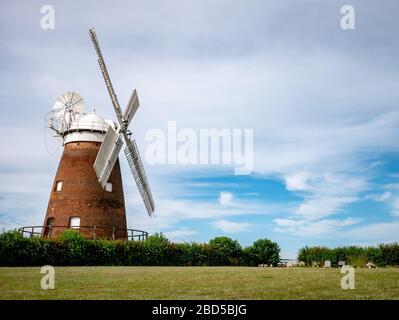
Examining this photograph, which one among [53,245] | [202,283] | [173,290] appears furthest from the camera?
[53,245]

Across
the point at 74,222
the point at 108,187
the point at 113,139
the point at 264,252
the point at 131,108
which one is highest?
the point at 131,108

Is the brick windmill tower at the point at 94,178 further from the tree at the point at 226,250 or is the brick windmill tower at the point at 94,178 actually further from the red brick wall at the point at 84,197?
the tree at the point at 226,250

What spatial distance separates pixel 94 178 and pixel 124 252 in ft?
21.4

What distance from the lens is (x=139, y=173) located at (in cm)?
3484

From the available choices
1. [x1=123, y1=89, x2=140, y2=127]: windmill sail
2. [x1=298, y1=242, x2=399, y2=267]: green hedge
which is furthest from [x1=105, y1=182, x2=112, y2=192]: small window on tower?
[x1=298, y1=242, x2=399, y2=267]: green hedge

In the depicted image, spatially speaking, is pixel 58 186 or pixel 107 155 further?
pixel 58 186

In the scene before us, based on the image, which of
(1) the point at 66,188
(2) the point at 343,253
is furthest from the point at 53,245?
(2) the point at 343,253

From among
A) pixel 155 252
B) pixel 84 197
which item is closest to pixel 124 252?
pixel 155 252

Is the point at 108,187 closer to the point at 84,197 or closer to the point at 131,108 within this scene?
the point at 84,197

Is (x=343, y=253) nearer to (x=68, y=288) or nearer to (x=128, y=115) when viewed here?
(x=128, y=115)

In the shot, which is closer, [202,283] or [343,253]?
[202,283]

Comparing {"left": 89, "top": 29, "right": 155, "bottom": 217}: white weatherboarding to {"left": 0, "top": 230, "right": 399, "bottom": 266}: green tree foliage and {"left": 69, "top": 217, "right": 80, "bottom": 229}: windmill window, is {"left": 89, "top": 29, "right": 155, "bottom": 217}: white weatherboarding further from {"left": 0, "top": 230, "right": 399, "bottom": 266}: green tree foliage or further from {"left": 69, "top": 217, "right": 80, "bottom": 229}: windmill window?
{"left": 0, "top": 230, "right": 399, "bottom": 266}: green tree foliage

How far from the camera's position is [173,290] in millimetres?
12344
